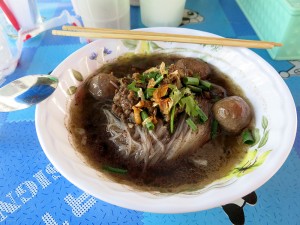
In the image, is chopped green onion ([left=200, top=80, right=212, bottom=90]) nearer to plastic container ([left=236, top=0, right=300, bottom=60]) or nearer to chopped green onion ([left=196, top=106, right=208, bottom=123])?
chopped green onion ([left=196, top=106, right=208, bottom=123])

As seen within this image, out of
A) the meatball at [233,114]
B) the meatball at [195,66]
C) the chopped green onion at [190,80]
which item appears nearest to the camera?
the meatball at [233,114]

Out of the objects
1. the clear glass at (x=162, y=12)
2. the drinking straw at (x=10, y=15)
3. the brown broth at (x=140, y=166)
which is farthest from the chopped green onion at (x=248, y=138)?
the drinking straw at (x=10, y=15)

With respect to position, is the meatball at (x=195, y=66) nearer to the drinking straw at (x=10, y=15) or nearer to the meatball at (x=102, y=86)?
the meatball at (x=102, y=86)

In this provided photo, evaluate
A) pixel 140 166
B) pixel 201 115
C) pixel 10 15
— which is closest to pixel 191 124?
pixel 201 115

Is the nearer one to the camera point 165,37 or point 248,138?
point 248,138

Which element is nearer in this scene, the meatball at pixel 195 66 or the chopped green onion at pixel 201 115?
the chopped green onion at pixel 201 115


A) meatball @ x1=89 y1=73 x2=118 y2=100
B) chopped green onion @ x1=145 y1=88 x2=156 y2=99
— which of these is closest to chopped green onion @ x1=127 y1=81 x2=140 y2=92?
chopped green onion @ x1=145 y1=88 x2=156 y2=99

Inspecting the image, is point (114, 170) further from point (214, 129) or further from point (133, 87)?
point (214, 129)
